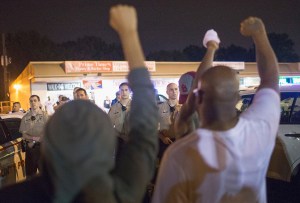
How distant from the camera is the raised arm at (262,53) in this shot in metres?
2.15

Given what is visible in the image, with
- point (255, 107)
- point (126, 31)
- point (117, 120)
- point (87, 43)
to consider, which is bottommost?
point (117, 120)

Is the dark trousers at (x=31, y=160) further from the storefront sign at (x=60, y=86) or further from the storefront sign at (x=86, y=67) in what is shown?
the storefront sign at (x=86, y=67)

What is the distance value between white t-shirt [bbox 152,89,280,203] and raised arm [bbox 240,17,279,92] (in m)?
0.31

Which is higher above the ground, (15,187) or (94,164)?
(94,164)

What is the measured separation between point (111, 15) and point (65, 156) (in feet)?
1.99

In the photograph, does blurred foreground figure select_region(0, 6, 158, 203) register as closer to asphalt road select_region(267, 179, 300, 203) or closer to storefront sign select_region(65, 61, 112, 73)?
asphalt road select_region(267, 179, 300, 203)

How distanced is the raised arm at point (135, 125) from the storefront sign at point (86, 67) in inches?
888

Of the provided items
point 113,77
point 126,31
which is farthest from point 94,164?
point 113,77

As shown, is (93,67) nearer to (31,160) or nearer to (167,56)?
(31,160)

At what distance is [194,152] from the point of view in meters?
1.78

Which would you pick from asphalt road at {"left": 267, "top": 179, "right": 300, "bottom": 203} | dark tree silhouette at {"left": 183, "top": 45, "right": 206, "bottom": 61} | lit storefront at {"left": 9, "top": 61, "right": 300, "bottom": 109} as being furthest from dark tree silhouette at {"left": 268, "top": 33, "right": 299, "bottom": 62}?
asphalt road at {"left": 267, "top": 179, "right": 300, "bottom": 203}

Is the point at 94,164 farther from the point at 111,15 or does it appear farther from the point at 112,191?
the point at 111,15

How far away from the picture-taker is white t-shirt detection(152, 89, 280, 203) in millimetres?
1790

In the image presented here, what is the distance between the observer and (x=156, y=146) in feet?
4.90
